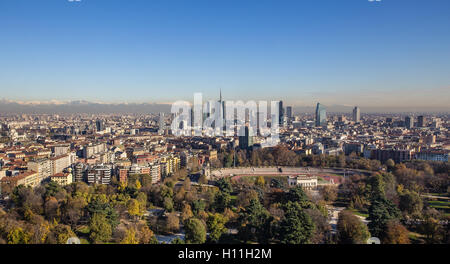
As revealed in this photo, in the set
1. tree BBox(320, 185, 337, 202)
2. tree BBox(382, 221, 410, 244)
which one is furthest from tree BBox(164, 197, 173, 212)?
tree BBox(382, 221, 410, 244)

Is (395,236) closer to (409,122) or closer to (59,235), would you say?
(59,235)

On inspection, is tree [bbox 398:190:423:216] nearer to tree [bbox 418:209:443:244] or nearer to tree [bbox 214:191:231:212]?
tree [bbox 418:209:443:244]

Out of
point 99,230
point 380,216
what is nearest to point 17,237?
point 99,230

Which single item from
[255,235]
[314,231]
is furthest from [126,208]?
[314,231]

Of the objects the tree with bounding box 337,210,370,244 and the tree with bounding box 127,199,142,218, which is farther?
the tree with bounding box 127,199,142,218

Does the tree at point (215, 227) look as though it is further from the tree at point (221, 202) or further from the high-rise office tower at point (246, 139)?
the high-rise office tower at point (246, 139)
